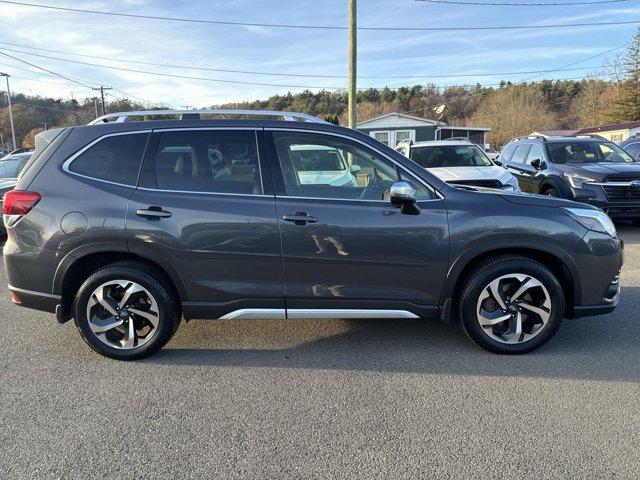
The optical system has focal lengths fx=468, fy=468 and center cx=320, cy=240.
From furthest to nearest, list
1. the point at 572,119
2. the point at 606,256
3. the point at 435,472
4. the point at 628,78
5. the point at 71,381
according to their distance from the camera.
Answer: the point at 572,119, the point at 628,78, the point at 606,256, the point at 71,381, the point at 435,472

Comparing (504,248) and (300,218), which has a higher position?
(300,218)

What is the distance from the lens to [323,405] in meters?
3.09

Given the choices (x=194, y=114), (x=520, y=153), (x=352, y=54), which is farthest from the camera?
(x=352, y=54)

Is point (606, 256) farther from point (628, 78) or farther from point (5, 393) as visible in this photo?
point (628, 78)

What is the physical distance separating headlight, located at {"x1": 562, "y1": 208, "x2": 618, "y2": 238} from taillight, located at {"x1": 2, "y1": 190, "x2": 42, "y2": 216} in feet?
13.6

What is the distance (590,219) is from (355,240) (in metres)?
1.89

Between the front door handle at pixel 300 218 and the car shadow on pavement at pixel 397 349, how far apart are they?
1.12 metres

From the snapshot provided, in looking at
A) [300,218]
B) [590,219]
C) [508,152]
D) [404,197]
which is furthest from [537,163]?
[300,218]

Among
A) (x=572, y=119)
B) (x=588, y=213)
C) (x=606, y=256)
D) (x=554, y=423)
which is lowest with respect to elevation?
(x=554, y=423)

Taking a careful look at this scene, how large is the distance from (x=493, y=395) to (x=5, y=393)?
3.40 m

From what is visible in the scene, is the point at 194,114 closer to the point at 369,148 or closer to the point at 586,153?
the point at 369,148

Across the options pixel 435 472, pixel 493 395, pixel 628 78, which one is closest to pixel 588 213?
pixel 493 395

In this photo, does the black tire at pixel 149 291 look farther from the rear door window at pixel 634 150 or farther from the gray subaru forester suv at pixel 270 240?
the rear door window at pixel 634 150

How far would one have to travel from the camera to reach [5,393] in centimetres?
329
